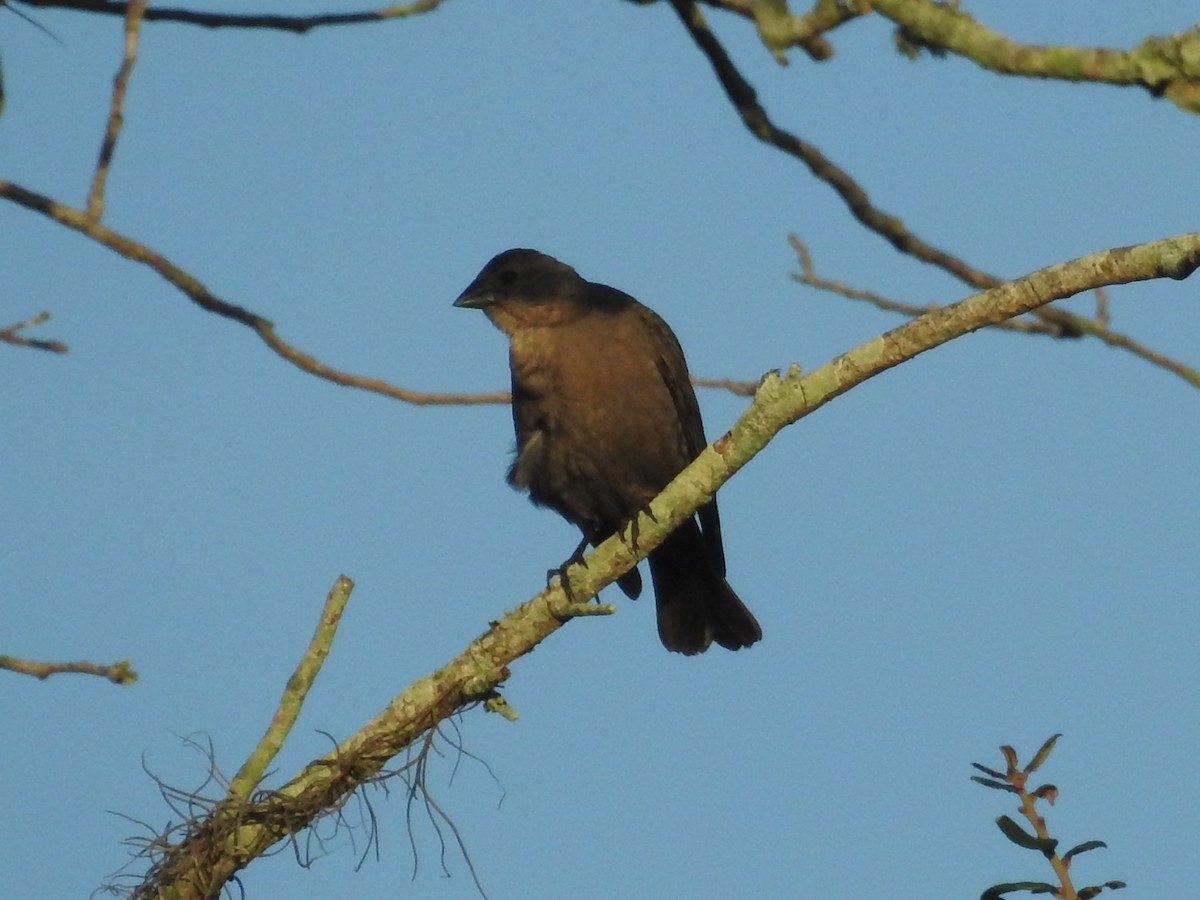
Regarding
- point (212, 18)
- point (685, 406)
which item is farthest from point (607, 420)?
point (212, 18)

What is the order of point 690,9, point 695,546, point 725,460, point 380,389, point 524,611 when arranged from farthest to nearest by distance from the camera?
point 695,546
point 524,611
point 725,460
point 690,9
point 380,389

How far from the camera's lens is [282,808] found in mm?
4570

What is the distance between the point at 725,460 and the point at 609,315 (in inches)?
102

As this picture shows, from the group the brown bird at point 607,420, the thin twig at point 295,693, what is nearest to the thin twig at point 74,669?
the thin twig at point 295,693

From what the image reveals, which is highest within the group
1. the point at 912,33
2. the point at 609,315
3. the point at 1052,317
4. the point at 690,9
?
the point at 609,315

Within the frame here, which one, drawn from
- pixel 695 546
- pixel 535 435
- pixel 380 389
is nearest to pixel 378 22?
pixel 380 389

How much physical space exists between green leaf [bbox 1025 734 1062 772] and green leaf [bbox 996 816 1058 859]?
0.33 feet

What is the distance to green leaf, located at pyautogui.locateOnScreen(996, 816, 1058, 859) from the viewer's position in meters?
2.59

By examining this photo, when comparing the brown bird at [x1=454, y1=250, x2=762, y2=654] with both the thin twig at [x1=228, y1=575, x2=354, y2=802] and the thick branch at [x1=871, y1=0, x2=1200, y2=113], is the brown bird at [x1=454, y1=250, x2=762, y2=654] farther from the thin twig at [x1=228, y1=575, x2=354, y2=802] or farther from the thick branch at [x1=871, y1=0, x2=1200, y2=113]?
the thick branch at [x1=871, y1=0, x2=1200, y2=113]

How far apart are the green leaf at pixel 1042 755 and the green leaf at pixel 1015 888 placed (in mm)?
178

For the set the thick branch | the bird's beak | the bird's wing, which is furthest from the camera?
the bird's beak

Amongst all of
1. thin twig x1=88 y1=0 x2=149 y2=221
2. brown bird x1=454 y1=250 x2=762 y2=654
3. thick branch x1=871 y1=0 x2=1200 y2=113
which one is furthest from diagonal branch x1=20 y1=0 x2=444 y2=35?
brown bird x1=454 y1=250 x2=762 y2=654

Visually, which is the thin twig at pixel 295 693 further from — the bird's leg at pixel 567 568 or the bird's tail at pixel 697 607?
the bird's tail at pixel 697 607

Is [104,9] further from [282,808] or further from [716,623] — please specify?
[716,623]
